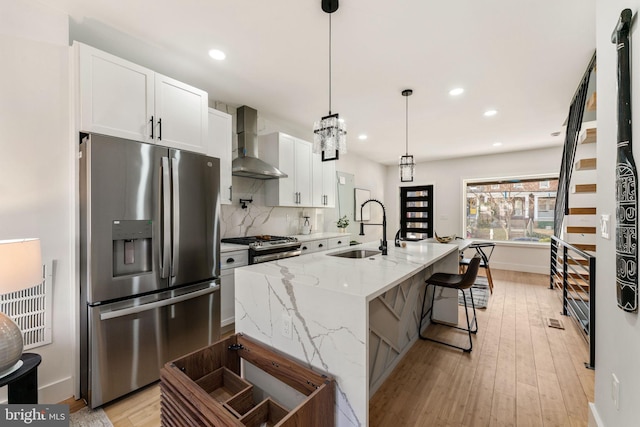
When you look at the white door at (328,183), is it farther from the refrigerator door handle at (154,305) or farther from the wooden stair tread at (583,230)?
the wooden stair tread at (583,230)

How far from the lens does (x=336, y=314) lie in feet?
4.17

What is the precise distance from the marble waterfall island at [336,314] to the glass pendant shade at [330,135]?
2.80 ft

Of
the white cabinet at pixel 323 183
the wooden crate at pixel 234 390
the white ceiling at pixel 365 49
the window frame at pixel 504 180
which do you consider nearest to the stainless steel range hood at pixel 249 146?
the white ceiling at pixel 365 49

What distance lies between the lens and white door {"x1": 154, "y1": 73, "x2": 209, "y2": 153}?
218 centimetres

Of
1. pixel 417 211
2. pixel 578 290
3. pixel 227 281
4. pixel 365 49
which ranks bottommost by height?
pixel 578 290

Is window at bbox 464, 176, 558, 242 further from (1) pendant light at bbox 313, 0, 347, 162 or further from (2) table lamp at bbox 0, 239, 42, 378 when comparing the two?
(2) table lamp at bbox 0, 239, 42, 378

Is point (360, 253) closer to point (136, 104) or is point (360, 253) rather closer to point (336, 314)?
point (336, 314)

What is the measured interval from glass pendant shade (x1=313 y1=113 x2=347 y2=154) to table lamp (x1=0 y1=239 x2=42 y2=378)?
70.4 inches

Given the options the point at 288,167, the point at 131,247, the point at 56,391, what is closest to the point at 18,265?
the point at 131,247

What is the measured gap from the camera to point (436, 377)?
2070mm

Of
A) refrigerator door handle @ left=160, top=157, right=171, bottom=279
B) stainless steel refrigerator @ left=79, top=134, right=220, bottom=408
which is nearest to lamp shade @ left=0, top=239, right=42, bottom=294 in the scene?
stainless steel refrigerator @ left=79, top=134, right=220, bottom=408

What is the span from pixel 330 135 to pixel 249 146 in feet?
5.88

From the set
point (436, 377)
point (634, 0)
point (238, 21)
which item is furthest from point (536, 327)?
point (238, 21)

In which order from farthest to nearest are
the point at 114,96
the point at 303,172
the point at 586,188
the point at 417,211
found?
the point at 417,211, the point at 303,172, the point at 586,188, the point at 114,96
